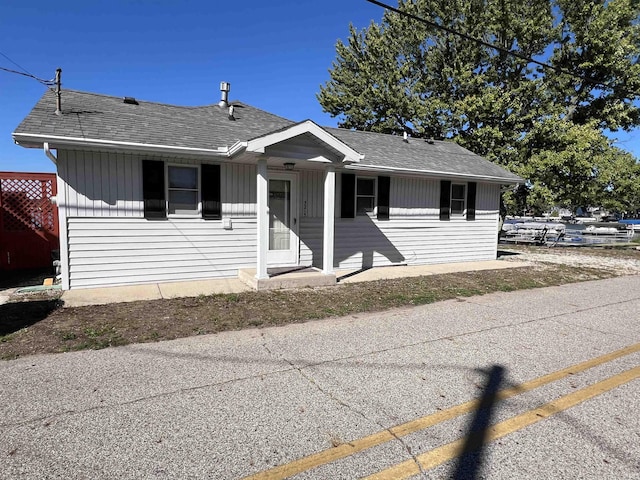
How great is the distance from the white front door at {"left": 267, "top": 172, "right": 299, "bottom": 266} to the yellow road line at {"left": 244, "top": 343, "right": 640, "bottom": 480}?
664 centimetres

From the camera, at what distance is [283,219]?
965 centimetres

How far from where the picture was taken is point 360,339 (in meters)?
5.08

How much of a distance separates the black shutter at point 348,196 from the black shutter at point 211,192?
336cm

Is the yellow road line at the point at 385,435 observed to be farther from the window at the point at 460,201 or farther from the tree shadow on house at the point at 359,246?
the window at the point at 460,201

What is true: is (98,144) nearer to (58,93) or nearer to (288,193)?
(58,93)

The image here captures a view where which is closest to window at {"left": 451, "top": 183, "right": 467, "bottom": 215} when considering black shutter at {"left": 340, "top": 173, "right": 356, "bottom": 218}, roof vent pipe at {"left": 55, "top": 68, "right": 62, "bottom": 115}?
black shutter at {"left": 340, "top": 173, "right": 356, "bottom": 218}

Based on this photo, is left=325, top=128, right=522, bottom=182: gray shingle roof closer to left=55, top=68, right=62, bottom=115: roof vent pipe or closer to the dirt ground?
the dirt ground

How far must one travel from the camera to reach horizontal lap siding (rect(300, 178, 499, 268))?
10.6 m

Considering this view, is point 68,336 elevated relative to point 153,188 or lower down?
lower down

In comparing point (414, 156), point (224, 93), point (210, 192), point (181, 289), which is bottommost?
point (181, 289)

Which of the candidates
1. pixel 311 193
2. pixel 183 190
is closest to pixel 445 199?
pixel 311 193

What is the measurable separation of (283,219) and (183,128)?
3158 mm

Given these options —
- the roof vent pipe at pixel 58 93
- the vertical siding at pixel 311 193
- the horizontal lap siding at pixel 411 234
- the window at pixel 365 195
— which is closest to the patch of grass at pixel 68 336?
the roof vent pipe at pixel 58 93

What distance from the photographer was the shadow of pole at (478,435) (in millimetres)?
2490
